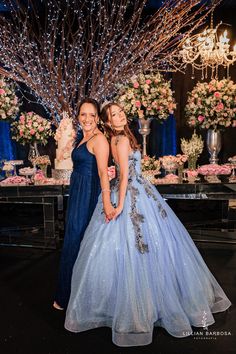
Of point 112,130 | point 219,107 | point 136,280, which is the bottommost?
point 136,280

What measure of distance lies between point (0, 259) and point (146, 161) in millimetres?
2023

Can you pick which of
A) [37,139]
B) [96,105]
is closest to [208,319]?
[96,105]

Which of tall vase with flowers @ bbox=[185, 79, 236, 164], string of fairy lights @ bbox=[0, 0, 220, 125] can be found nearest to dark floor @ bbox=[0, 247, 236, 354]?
tall vase with flowers @ bbox=[185, 79, 236, 164]

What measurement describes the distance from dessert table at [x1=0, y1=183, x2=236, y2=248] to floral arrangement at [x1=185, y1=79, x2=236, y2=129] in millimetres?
1055

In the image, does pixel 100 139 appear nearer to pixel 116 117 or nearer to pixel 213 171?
pixel 116 117

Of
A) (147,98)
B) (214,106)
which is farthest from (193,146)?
(147,98)

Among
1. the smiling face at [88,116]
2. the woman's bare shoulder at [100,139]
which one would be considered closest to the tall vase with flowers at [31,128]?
the smiling face at [88,116]

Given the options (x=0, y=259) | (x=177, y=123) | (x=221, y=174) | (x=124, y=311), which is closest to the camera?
(x=124, y=311)

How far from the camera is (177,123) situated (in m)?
7.72

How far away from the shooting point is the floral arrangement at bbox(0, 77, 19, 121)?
4.81 meters

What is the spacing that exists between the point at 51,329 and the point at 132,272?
767 millimetres

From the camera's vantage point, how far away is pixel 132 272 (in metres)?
2.43

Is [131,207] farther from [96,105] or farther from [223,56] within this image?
[223,56]

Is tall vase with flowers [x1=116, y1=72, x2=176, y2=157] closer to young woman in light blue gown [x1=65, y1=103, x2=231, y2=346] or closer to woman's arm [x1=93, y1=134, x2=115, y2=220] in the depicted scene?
young woman in light blue gown [x1=65, y1=103, x2=231, y2=346]
